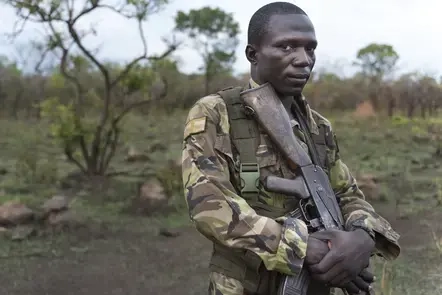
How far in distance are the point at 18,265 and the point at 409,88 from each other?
16642 millimetres

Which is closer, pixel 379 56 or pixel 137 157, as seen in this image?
pixel 137 157

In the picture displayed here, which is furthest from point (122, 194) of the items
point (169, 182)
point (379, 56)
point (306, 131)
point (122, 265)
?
point (379, 56)

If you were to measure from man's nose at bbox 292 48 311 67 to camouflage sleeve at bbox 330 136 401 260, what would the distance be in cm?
42

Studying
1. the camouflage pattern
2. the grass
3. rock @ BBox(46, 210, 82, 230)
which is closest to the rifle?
the camouflage pattern

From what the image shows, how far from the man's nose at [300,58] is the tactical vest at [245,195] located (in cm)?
21

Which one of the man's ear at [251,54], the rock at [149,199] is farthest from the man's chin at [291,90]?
the rock at [149,199]

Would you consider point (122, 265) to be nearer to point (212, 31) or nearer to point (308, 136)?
point (308, 136)

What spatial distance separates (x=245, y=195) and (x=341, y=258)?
34 centimetres

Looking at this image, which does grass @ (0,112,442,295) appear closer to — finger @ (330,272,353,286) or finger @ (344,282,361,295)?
finger @ (344,282,361,295)

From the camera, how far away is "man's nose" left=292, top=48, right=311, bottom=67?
182cm

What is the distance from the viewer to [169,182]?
25.7 feet

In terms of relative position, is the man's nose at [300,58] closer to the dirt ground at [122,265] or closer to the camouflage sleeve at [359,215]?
the camouflage sleeve at [359,215]

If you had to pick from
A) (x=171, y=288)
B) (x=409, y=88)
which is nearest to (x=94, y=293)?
(x=171, y=288)

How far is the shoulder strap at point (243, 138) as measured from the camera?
1770 mm
